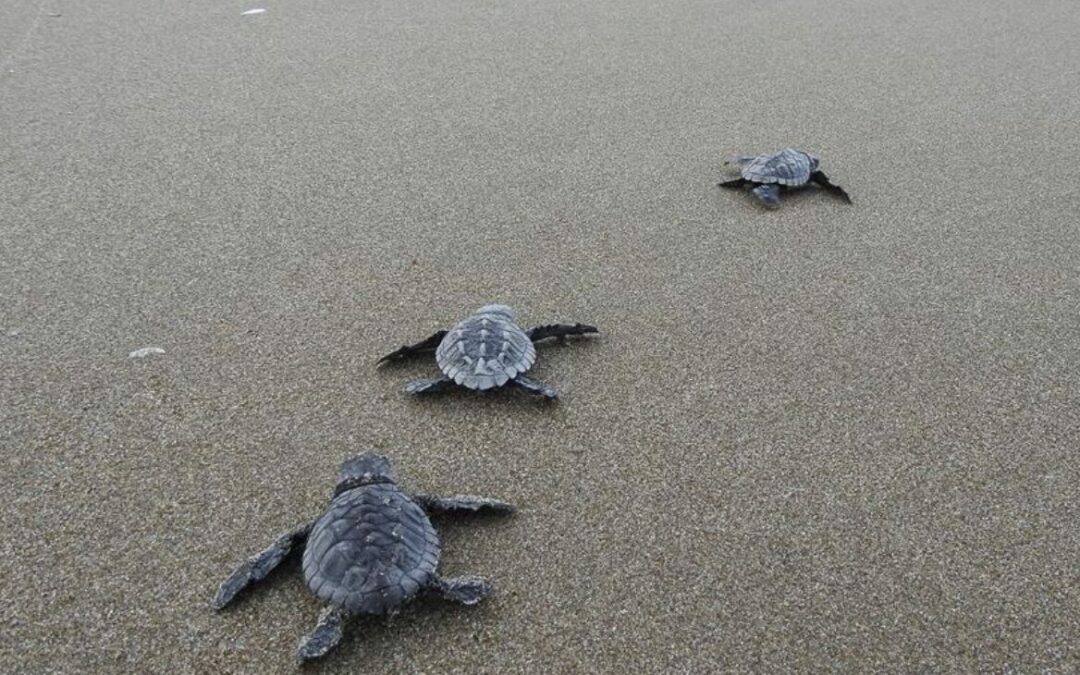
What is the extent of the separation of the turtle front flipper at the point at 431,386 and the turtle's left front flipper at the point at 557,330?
0.35m

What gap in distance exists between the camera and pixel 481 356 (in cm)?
272

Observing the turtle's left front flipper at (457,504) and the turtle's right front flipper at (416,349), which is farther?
the turtle's right front flipper at (416,349)

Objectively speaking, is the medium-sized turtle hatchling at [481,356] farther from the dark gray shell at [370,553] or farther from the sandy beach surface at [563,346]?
the dark gray shell at [370,553]

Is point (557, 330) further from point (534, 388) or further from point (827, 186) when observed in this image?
point (827, 186)

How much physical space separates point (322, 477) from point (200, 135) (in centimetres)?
276

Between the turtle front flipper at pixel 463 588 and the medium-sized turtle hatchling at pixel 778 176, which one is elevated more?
the medium-sized turtle hatchling at pixel 778 176

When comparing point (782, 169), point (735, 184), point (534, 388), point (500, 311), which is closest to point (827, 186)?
point (782, 169)

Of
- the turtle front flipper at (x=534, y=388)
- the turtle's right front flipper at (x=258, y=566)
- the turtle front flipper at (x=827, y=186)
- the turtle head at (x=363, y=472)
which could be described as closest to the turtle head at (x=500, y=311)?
the turtle front flipper at (x=534, y=388)

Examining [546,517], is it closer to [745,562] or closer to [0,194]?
[745,562]

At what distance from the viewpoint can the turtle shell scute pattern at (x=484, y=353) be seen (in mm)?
2703

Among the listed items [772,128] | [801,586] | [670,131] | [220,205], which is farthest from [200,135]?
[801,586]

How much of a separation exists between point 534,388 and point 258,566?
1.02 m

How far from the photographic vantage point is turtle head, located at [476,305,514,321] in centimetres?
297

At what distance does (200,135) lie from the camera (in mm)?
4457
